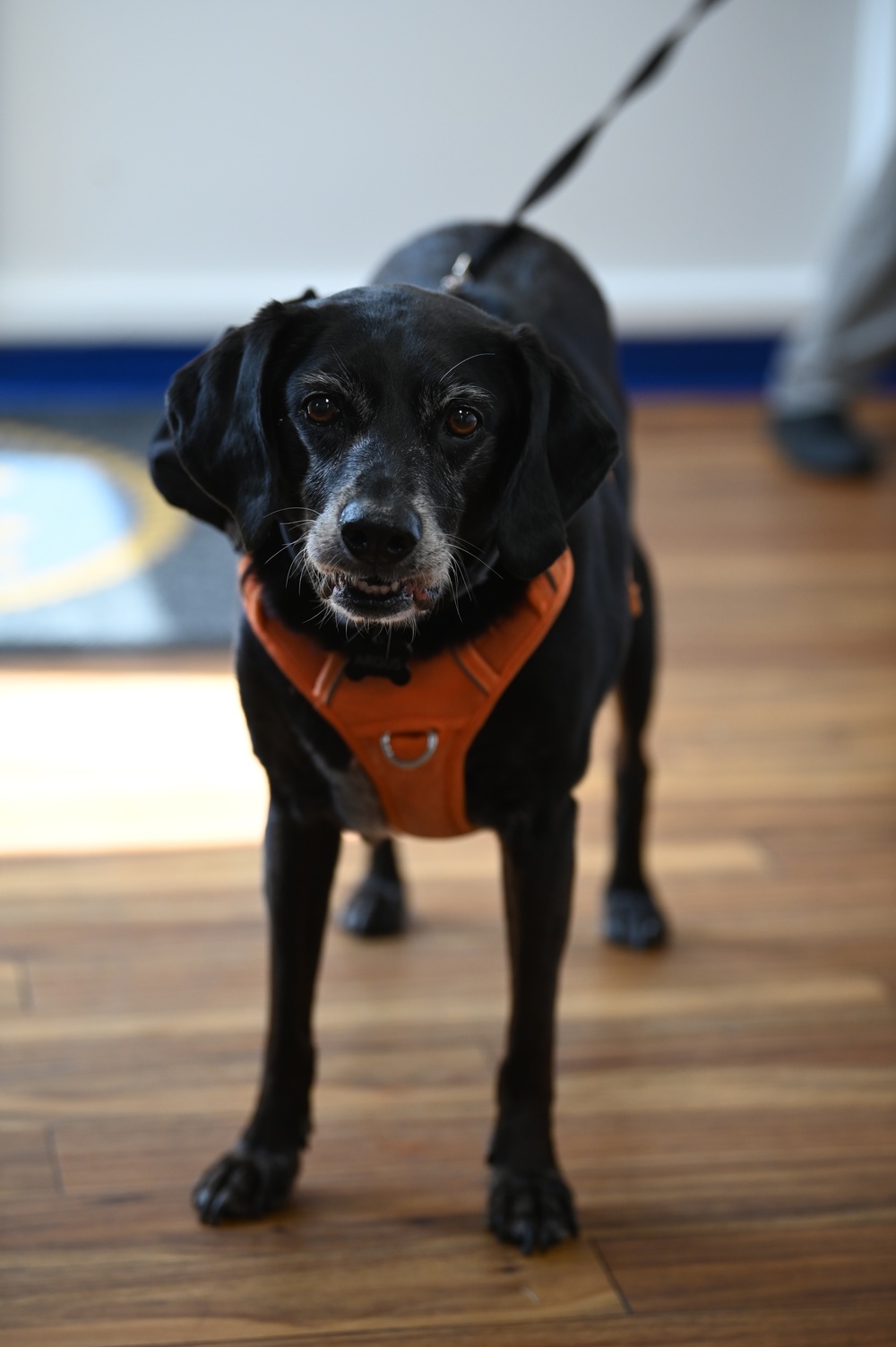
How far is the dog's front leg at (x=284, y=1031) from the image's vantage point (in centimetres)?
154

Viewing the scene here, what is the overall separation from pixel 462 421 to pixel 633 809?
2.96ft

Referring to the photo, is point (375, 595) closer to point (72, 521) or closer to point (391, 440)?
point (391, 440)

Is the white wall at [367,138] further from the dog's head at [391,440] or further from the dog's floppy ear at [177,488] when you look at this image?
the dog's head at [391,440]

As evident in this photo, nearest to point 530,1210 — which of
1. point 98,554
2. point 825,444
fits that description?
point 98,554

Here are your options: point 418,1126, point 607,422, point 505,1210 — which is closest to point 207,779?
point 418,1126

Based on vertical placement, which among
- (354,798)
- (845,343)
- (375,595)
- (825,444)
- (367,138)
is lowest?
(825,444)

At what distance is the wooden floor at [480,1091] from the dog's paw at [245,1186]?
0.07 ft

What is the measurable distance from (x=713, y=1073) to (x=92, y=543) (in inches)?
78.6

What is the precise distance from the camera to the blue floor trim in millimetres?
4414

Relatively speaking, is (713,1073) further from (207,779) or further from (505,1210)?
(207,779)

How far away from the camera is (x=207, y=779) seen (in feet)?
8.10

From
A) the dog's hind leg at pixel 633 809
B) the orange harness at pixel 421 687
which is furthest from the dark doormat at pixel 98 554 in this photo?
the orange harness at pixel 421 687

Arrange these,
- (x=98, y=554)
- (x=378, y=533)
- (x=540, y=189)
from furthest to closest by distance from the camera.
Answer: (x=98, y=554), (x=540, y=189), (x=378, y=533)

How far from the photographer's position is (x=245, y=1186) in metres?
1.54
